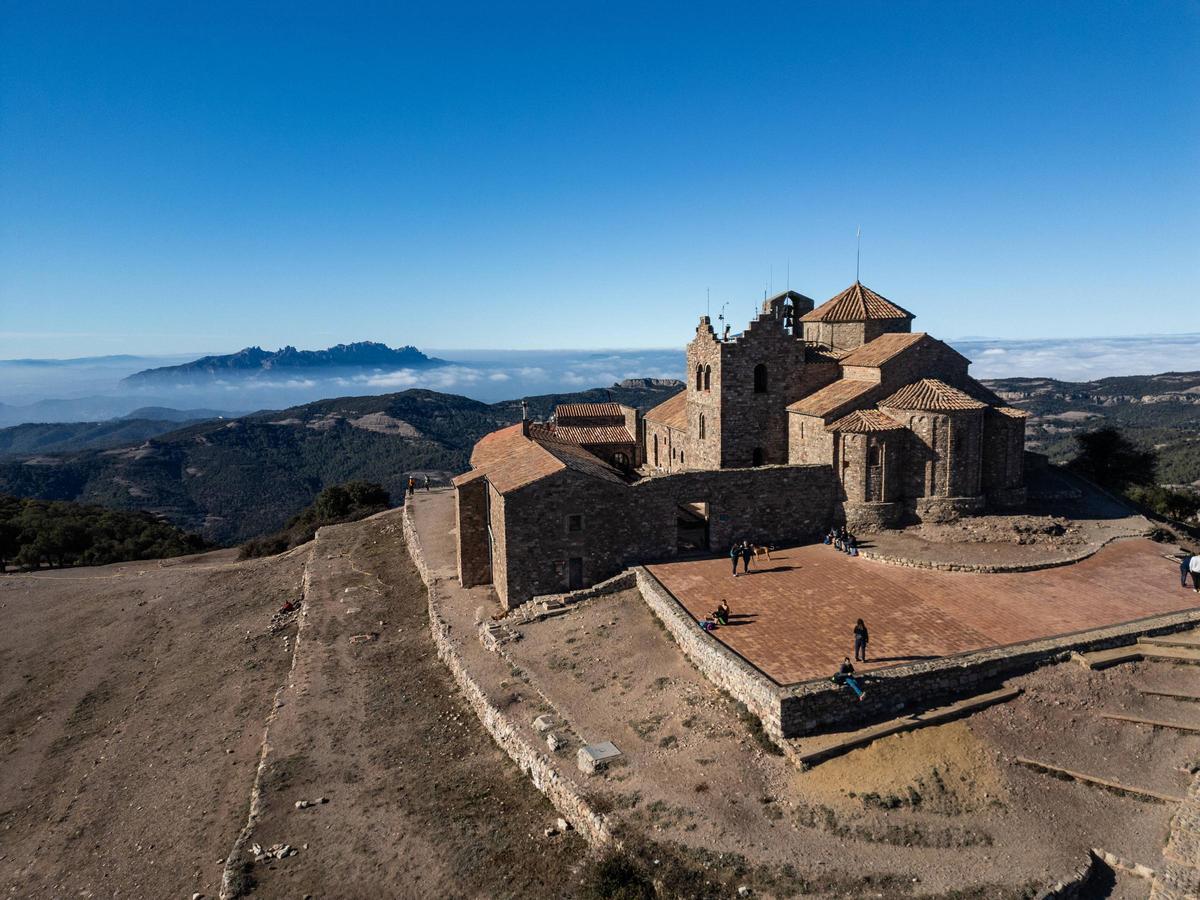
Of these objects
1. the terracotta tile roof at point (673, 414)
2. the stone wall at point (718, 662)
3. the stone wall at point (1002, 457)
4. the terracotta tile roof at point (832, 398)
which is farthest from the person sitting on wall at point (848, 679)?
the terracotta tile roof at point (673, 414)

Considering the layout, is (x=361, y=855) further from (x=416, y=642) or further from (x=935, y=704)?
(x=935, y=704)

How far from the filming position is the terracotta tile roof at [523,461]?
2262 centimetres

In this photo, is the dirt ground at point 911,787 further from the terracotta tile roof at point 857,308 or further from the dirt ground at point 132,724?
the terracotta tile roof at point 857,308

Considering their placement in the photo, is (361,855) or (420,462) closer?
(361,855)

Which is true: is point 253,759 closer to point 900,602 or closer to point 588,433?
point 900,602

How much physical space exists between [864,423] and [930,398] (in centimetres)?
264

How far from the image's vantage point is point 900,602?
19406mm

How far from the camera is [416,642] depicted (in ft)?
79.5

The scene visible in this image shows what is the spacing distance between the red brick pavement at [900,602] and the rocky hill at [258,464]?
74.7 meters

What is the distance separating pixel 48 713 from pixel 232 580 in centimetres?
1211

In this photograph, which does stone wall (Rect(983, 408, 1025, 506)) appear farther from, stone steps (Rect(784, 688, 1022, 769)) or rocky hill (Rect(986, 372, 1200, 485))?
rocky hill (Rect(986, 372, 1200, 485))

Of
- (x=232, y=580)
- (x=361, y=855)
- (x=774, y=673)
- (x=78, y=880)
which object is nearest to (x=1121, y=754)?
A: (x=774, y=673)

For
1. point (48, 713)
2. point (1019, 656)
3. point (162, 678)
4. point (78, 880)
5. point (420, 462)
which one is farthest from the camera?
point (420, 462)

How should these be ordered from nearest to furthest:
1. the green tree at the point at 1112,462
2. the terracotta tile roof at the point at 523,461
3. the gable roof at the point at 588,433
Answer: the terracotta tile roof at the point at 523,461 → the gable roof at the point at 588,433 → the green tree at the point at 1112,462
